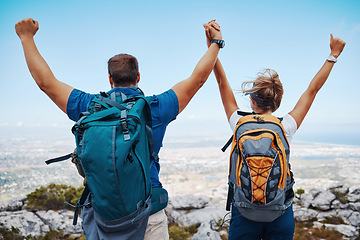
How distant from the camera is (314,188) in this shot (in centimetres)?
1254

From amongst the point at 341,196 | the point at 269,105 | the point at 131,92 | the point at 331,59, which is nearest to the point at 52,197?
the point at 131,92

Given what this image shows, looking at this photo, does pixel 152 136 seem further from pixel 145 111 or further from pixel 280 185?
pixel 280 185

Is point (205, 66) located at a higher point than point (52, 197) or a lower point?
higher

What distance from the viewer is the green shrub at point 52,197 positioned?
10078 mm

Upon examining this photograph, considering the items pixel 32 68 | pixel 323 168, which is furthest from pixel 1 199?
pixel 323 168

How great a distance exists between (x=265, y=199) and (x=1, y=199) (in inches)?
492

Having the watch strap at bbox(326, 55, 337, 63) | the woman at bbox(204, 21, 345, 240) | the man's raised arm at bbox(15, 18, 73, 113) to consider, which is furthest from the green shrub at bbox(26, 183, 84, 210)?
the watch strap at bbox(326, 55, 337, 63)

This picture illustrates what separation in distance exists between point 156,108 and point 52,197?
10.2 meters

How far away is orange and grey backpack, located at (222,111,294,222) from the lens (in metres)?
2.20

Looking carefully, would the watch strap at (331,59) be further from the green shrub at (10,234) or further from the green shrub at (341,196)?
the green shrub at (341,196)

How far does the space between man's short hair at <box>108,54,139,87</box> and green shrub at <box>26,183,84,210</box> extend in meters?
9.53

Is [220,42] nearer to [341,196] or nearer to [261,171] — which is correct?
[261,171]

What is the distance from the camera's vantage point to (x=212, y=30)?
8.50ft

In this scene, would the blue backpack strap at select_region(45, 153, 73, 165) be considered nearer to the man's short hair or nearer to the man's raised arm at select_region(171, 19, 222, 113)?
the man's short hair
